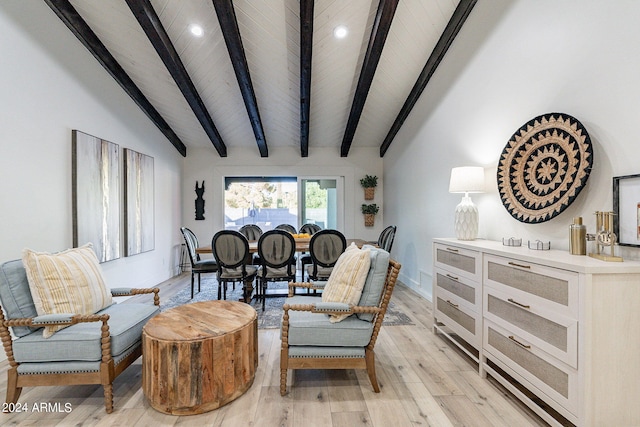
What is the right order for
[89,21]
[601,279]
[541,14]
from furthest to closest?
[89,21] → [541,14] → [601,279]

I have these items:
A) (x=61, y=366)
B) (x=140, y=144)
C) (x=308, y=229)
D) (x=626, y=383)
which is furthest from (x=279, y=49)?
(x=626, y=383)

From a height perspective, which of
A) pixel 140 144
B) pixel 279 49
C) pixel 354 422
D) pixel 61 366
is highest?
pixel 279 49

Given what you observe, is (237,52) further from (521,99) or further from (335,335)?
(335,335)

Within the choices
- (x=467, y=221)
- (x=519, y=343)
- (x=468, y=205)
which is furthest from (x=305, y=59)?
(x=519, y=343)

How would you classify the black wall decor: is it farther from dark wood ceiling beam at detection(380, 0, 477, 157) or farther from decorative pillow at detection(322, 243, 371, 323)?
decorative pillow at detection(322, 243, 371, 323)

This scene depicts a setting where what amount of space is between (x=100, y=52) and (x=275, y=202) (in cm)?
402

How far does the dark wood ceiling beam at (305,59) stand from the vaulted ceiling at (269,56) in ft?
0.04

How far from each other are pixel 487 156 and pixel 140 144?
4.84m

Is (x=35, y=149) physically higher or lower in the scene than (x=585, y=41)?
lower

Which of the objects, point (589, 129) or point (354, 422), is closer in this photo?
point (354, 422)

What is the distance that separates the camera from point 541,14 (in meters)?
2.36

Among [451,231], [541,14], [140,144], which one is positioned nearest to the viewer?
[541,14]

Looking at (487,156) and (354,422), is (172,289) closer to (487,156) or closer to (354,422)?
(354,422)

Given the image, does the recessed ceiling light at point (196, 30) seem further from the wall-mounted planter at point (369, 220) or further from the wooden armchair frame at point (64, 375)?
the wall-mounted planter at point (369, 220)
